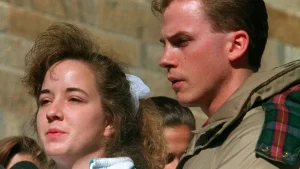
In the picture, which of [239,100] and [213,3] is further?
[213,3]

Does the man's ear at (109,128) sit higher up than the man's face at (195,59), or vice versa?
the man's face at (195,59)

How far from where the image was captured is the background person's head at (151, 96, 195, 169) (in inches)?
192

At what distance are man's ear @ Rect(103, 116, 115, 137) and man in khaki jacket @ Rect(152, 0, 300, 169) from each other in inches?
21.9

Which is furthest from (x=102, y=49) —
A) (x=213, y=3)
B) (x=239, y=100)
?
(x=239, y=100)

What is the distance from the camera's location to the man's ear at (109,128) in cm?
411

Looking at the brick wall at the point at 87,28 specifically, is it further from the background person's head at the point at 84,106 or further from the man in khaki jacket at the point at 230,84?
the man in khaki jacket at the point at 230,84

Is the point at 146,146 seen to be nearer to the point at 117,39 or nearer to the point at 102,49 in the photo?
the point at 102,49

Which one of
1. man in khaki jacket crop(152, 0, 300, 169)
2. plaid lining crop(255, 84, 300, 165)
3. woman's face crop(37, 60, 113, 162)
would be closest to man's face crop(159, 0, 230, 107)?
man in khaki jacket crop(152, 0, 300, 169)

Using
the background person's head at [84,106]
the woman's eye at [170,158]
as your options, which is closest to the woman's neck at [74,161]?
the background person's head at [84,106]

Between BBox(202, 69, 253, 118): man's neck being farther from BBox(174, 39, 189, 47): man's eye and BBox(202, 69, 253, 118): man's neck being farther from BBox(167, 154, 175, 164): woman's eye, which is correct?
BBox(167, 154, 175, 164): woman's eye

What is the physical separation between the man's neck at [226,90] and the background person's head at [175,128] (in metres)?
1.24

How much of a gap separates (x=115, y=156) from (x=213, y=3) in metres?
0.80

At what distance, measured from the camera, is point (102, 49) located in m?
4.56

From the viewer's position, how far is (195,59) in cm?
356
